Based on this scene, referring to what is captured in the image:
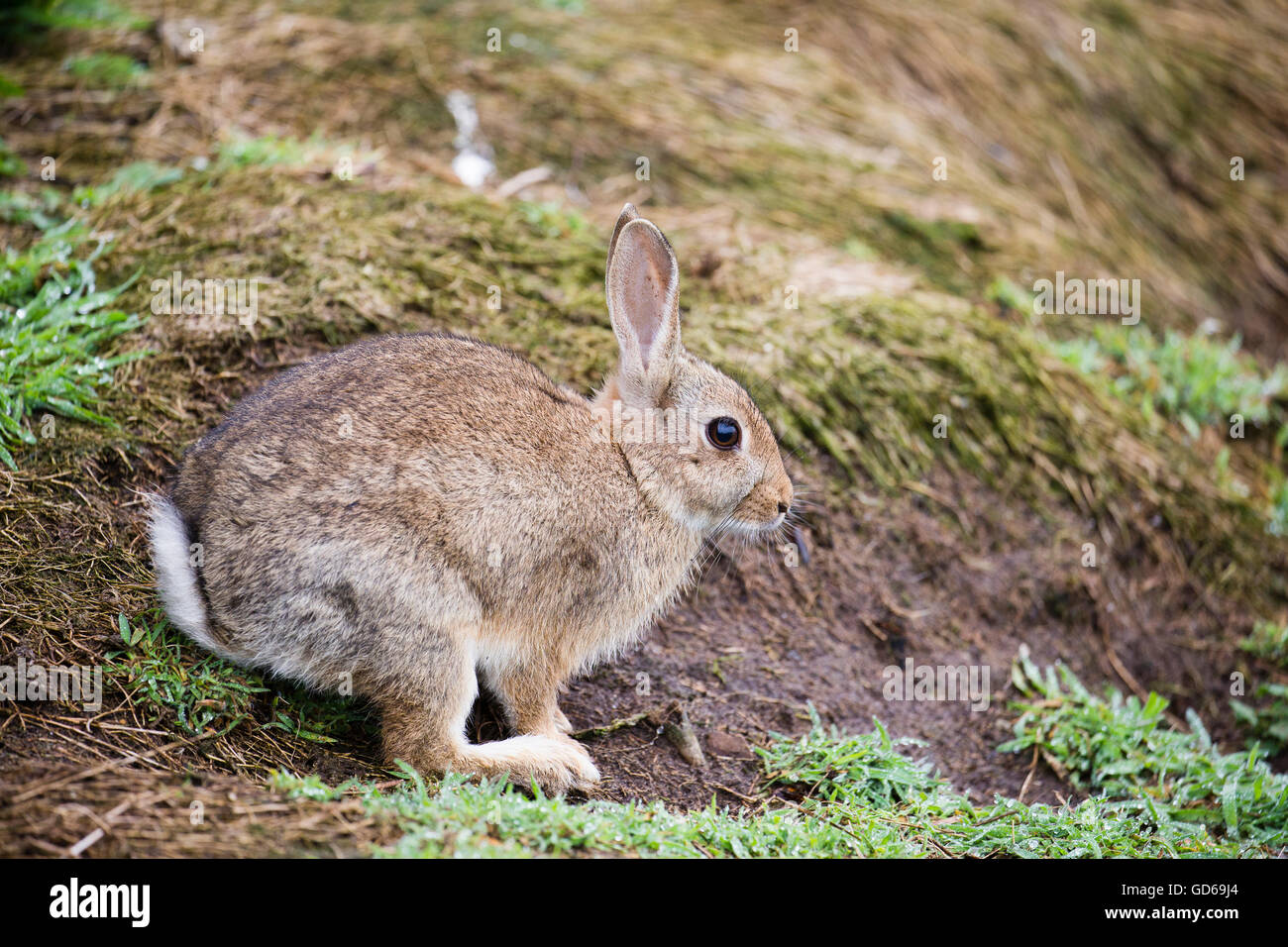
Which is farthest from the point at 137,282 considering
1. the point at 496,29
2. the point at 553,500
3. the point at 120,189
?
the point at 496,29

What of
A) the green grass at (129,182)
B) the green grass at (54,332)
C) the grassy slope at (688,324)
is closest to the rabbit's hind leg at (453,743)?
the grassy slope at (688,324)

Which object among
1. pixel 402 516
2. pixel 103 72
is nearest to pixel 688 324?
pixel 402 516

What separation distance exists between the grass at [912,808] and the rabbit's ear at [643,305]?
1634mm

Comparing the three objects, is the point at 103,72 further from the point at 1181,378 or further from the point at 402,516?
the point at 1181,378

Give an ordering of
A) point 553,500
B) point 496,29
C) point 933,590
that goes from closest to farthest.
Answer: point 553,500
point 933,590
point 496,29

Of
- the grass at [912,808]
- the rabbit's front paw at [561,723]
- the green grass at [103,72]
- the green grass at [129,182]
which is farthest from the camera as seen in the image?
the green grass at [103,72]

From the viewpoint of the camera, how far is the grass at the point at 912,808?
3525mm

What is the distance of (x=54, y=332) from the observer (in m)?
5.09

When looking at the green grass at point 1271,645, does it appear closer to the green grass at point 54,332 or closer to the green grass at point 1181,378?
the green grass at point 1181,378

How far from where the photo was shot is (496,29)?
849 cm

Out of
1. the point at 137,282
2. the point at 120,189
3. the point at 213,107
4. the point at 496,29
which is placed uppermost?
the point at 496,29

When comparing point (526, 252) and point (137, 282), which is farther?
point (526, 252)
